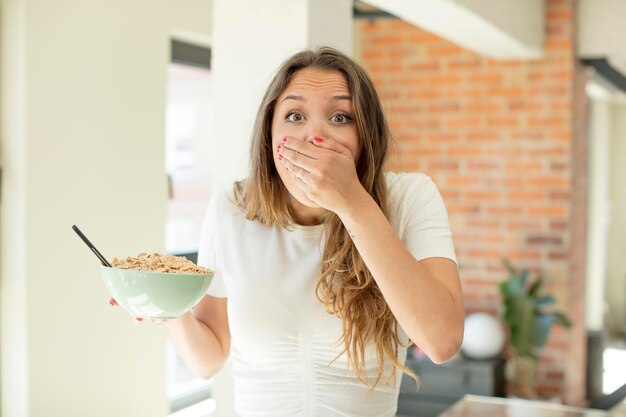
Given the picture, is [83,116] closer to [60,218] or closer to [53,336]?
[60,218]

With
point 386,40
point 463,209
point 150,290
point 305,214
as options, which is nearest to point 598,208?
point 463,209

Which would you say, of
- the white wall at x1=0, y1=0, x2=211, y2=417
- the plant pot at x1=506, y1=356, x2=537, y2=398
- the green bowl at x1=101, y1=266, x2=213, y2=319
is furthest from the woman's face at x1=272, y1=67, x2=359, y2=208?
the plant pot at x1=506, y1=356, x2=537, y2=398

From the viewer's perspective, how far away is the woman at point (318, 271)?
1334 mm

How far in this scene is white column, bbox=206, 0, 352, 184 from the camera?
2.21m

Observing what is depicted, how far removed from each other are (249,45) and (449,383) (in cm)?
268

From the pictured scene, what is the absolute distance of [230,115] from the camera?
2.33m

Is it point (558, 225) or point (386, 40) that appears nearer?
point (558, 225)

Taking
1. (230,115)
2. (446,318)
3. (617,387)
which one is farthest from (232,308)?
(617,387)

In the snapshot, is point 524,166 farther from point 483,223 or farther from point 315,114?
point 315,114

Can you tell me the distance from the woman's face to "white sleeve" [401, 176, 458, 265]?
13 centimetres

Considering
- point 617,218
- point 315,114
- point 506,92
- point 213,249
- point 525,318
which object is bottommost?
point 525,318

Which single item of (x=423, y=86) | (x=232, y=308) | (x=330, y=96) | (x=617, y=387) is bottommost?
(x=617, y=387)

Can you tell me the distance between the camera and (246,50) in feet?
7.54

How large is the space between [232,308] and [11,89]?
1630 millimetres
